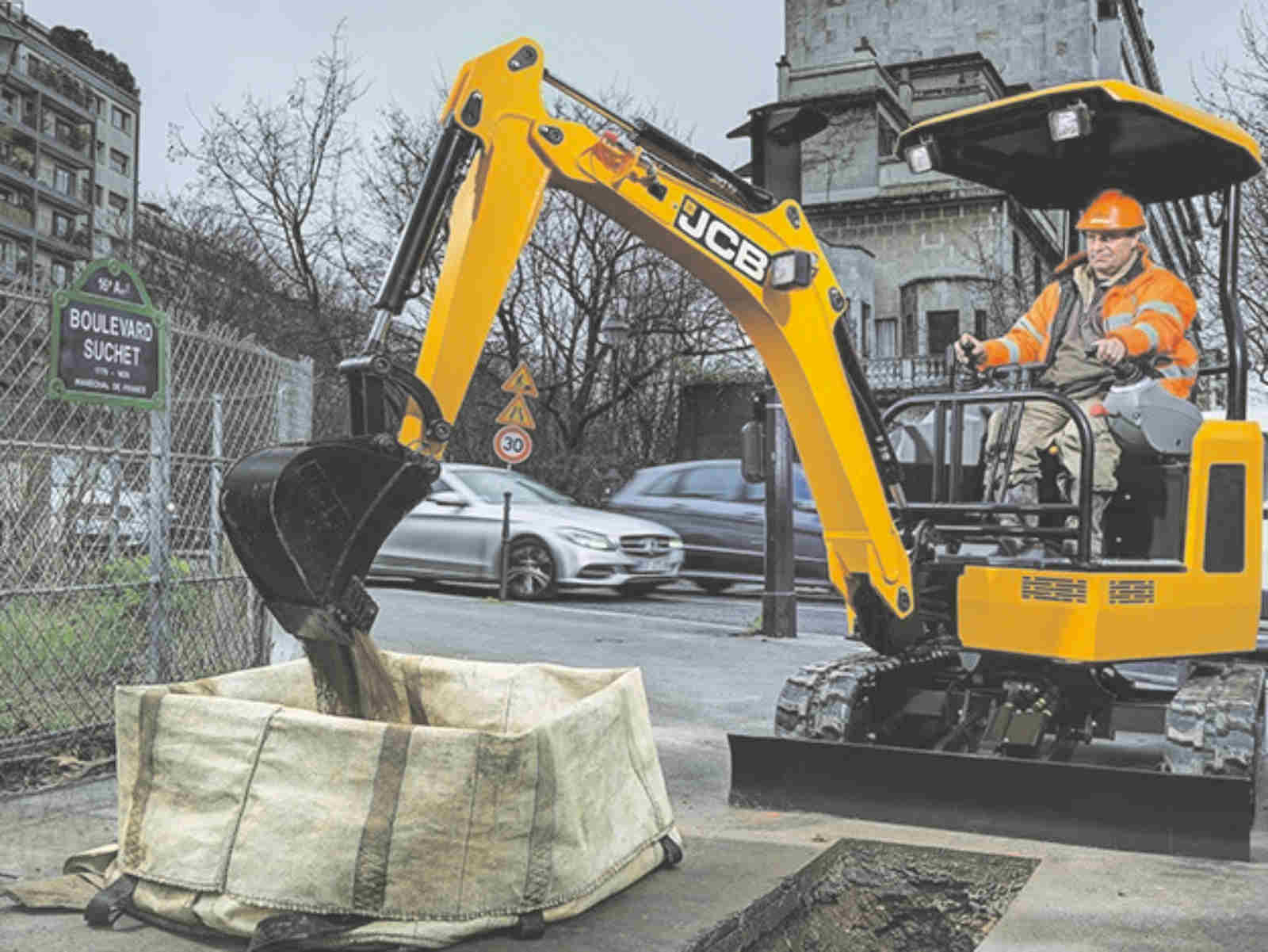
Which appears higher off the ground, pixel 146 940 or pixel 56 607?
pixel 56 607

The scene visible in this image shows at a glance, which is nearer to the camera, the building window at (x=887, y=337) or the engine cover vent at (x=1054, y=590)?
the engine cover vent at (x=1054, y=590)

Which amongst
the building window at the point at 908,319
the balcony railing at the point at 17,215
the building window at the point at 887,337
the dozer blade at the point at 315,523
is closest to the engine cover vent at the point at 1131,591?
the dozer blade at the point at 315,523

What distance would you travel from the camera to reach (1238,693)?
212 inches

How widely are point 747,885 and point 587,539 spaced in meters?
10.3

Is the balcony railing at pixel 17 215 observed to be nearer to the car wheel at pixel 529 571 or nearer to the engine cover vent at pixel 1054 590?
the car wheel at pixel 529 571

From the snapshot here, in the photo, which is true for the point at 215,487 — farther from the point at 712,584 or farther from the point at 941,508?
the point at 712,584

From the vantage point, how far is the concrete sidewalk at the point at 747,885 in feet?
12.7

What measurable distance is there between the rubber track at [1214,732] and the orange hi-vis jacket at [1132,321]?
4.29 ft

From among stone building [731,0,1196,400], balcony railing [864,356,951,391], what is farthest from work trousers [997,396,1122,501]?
balcony railing [864,356,951,391]

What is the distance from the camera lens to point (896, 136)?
32062 mm

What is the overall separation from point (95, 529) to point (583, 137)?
3.07m

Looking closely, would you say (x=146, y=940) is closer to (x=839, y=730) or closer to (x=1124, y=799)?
(x=839, y=730)

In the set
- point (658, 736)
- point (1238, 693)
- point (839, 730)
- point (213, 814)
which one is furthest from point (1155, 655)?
point (213, 814)

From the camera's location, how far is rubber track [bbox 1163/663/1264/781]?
5137 millimetres
